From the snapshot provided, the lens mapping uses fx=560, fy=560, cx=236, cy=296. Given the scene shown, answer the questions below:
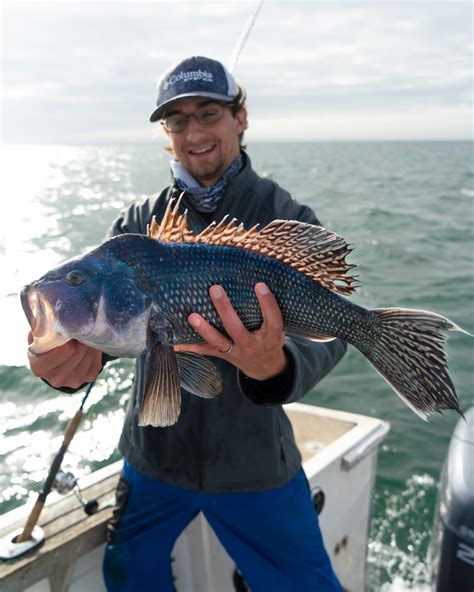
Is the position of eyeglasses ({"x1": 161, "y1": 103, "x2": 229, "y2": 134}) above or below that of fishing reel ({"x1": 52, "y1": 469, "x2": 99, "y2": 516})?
above

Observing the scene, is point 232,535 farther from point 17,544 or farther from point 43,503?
point 17,544

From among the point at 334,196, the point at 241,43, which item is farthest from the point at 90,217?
the point at 241,43

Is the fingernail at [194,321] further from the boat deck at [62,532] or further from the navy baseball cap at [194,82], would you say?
A: the boat deck at [62,532]

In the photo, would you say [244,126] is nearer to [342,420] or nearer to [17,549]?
[342,420]

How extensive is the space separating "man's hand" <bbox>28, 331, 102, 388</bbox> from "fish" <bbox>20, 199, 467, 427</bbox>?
183 millimetres

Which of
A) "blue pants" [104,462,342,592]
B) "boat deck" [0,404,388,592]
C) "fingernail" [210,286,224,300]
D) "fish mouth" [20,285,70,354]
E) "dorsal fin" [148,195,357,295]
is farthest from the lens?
"blue pants" [104,462,342,592]

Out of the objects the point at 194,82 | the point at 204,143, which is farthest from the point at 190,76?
the point at 204,143

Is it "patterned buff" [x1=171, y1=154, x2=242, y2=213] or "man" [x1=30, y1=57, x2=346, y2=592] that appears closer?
"man" [x1=30, y1=57, x2=346, y2=592]

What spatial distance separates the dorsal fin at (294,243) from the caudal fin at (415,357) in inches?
12.8

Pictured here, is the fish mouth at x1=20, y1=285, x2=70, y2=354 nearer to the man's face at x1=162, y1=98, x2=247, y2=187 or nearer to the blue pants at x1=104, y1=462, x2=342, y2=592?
the blue pants at x1=104, y1=462, x2=342, y2=592

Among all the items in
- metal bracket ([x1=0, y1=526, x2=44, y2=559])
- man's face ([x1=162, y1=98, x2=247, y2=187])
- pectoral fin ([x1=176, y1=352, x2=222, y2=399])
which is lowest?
metal bracket ([x1=0, y1=526, x2=44, y2=559])

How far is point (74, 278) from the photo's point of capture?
2.44 meters

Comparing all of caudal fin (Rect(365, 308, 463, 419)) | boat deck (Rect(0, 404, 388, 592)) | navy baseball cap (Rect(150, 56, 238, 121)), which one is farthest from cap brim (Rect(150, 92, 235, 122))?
boat deck (Rect(0, 404, 388, 592))

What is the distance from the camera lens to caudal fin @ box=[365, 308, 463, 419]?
2721 millimetres
